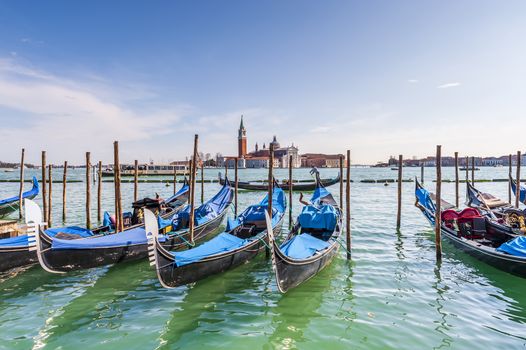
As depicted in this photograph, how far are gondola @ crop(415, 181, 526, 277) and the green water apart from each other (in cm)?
23

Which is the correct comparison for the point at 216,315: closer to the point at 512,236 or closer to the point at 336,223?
the point at 336,223

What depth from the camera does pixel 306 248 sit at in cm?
581

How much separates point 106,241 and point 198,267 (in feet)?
7.38

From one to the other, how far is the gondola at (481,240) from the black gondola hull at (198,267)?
4445mm

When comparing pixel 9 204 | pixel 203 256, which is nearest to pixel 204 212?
pixel 203 256

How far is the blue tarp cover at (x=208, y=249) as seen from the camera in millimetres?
5123

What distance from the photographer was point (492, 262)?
20.7ft

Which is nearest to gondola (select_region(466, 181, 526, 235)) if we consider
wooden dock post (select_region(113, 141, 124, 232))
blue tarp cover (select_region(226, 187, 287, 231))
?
blue tarp cover (select_region(226, 187, 287, 231))

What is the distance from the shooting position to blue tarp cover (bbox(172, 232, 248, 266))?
5.12 metres

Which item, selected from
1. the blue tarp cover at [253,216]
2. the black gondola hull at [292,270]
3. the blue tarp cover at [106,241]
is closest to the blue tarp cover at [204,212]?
the blue tarp cover at [106,241]

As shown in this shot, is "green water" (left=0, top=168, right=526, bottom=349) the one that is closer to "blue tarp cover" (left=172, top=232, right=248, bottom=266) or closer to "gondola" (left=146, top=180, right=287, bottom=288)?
"gondola" (left=146, top=180, right=287, bottom=288)

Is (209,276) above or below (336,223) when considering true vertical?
below

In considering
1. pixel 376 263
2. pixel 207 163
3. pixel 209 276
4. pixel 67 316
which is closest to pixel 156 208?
pixel 209 276

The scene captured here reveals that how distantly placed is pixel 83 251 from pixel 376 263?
5.63 metres
